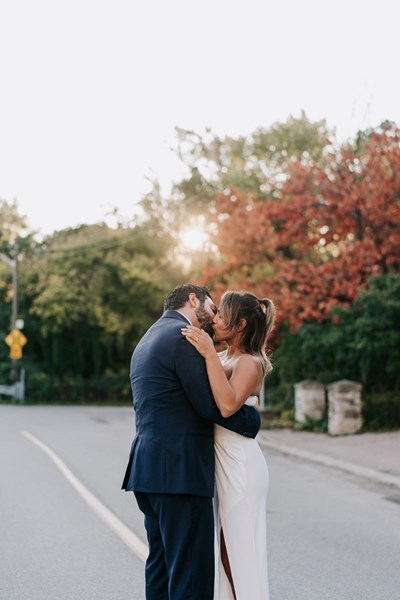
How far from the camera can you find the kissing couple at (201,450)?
4.50 m

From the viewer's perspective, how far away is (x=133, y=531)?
8.73 metres

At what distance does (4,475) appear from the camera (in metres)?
13.2

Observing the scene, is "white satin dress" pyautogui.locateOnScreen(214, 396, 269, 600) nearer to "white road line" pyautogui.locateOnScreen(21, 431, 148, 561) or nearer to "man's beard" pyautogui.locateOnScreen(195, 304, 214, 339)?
"man's beard" pyautogui.locateOnScreen(195, 304, 214, 339)

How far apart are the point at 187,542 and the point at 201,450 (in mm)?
437

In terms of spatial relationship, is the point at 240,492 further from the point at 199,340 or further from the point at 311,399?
the point at 311,399

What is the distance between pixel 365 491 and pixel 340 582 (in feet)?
16.9

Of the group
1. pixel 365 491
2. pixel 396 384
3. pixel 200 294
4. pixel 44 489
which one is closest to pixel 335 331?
pixel 396 384

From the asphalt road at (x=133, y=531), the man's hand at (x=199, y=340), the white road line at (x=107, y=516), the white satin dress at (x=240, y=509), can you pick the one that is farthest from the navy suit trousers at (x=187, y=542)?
the white road line at (x=107, y=516)

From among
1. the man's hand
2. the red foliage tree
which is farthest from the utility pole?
the man's hand

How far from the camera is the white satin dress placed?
472cm

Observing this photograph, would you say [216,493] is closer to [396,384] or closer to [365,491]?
[365,491]

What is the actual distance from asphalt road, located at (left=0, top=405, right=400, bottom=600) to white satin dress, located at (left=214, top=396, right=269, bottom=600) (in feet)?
5.78

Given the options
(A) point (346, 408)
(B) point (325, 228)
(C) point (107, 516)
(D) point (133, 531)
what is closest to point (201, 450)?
(D) point (133, 531)

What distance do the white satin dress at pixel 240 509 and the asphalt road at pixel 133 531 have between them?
176cm
